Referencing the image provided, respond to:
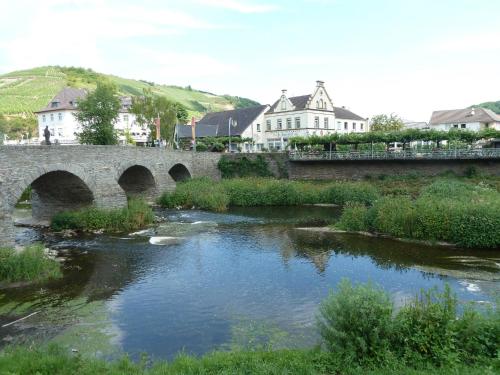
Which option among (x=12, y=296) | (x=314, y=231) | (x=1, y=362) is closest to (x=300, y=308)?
(x=1, y=362)

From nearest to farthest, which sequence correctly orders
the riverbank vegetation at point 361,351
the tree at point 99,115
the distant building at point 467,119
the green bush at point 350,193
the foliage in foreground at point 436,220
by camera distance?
1. the riverbank vegetation at point 361,351
2. the foliage in foreground at point 436,220
3. the green bush at point 350,193
4. the tree at point 99,115
5. the distant building at point 467,119

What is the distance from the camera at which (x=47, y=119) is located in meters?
81.2

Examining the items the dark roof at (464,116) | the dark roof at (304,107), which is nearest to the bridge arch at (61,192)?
the dark roof at (304,107)

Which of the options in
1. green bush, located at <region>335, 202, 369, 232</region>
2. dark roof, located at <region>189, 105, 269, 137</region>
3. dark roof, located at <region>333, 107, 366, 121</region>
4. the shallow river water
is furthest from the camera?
dark roof, located at <region>333, 107, 366, 121</region>

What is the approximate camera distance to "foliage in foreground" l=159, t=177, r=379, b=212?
39969 mm

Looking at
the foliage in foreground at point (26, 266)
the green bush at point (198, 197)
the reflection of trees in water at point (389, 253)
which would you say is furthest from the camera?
the green bush at point (198, 197)

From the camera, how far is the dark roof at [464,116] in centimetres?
7900

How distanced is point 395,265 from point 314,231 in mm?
8590

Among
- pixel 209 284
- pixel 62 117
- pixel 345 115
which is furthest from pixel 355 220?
pixel 62 117

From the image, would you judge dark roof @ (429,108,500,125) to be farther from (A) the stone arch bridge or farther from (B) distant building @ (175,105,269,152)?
(A) the stone arch bridge

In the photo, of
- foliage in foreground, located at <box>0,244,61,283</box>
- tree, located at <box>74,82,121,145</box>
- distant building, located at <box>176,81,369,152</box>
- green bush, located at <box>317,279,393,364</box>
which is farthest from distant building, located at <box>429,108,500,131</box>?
green bush, located at <box>317,279,393,364</box>

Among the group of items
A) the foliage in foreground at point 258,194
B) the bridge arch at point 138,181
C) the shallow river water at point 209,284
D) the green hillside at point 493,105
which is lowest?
the shallow river water at point 209,284

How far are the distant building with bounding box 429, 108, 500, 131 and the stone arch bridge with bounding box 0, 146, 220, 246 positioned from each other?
2252 inches

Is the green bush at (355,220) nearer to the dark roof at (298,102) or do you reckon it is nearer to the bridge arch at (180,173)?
the bridge arch at (180,173)
